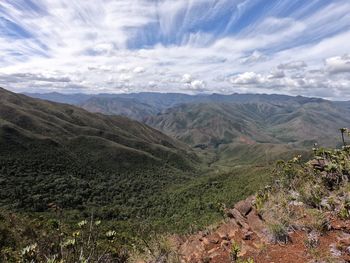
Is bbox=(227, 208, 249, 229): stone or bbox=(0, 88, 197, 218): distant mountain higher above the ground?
bbox=(227, 208, 249, 229): stone

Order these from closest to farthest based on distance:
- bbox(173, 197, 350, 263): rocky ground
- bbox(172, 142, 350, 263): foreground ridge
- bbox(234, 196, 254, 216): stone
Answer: bbox(173, 197, 350, 263): rocky ground, bbox(172, 142, 350, 263): foreground ridge, bbox(234, 196, 254, 216): stone

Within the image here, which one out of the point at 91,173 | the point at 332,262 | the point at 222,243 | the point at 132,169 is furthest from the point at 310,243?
the point at 132,169

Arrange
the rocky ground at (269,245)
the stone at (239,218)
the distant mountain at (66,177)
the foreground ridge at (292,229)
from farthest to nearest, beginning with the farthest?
1. the distant mountain at (66,177)
2. the stone at (239,218)
3. the foreground ridge at (292,229)
4. the rocky ground at (269,245)

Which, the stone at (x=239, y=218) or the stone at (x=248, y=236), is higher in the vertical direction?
the stone at (x=248, y=236)

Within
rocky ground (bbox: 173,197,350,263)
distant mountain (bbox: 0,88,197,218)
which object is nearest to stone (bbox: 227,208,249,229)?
rocky ground (bbox: 173,197,350,263)

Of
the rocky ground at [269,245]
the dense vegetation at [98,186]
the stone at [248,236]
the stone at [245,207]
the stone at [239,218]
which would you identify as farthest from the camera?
the dense vegetation at [98,186]

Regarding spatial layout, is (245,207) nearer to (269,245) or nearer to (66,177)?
(269,245)

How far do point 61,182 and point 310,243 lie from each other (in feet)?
458

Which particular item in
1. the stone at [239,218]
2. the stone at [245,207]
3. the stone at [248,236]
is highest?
the stone at [248,236]

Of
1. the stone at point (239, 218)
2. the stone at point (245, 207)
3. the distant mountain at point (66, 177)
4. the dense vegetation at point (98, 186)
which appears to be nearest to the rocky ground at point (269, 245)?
the stone at point (239, 218)

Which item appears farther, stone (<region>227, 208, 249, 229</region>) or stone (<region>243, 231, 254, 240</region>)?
stone (<region>227, 208, 249, 229</region>)

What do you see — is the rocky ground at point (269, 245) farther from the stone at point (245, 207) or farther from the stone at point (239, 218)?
the stone at point (245, 207)

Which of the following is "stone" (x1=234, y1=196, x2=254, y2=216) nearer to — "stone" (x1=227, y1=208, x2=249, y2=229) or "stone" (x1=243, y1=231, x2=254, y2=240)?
"stone" (x1=227, y1=208, x2=249, y2=229)

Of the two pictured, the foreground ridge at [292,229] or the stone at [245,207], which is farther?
the stone at [245,207]
